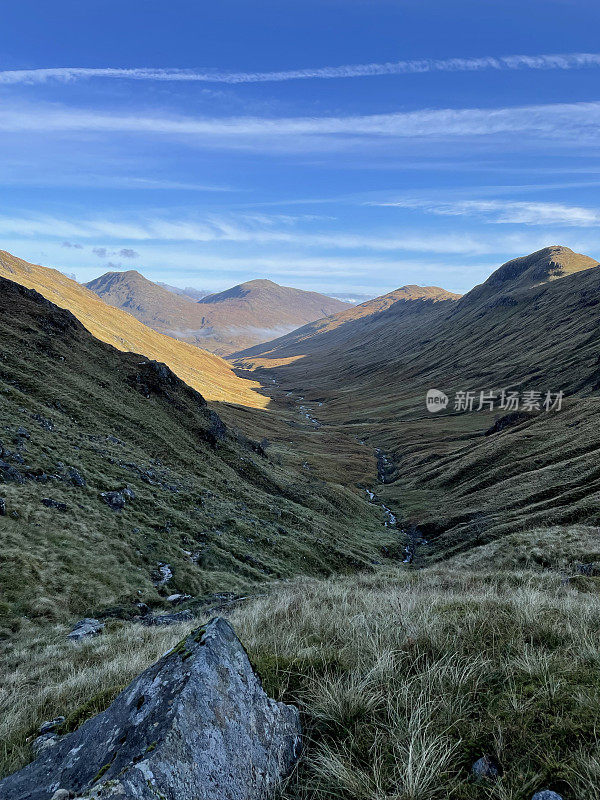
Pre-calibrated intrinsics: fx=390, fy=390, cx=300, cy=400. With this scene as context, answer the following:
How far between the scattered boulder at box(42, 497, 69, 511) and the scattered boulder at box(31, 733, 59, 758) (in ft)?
67.7

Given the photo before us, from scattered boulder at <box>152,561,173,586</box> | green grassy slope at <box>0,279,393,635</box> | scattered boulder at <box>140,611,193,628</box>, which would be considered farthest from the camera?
scattered boulder at <box>152,561,173,586</box>

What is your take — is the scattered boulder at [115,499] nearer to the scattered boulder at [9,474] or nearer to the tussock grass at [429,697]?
the scattered boulder at [9,474]

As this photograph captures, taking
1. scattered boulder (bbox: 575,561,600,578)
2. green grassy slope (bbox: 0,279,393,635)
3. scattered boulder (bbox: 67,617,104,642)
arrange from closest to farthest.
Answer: scattered boulder (bbox: 67,617,104,642) → green grassy slope (bbox: 0,279,393,635) → scattered boulder (bbox: 575,561,600,578)

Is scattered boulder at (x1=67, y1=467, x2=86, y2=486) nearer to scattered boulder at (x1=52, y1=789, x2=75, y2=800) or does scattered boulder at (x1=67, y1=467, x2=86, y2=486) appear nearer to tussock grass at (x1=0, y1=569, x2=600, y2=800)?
tussock grass at (x1=0, y1=569, x2=600, y2=800)

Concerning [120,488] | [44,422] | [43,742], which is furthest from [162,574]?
[43,742]

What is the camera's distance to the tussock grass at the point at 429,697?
10.8 feet

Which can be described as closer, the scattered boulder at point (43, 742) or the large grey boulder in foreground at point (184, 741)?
the large grey boulder in foreground at point (184, 741)

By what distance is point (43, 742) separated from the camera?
15.8 ft

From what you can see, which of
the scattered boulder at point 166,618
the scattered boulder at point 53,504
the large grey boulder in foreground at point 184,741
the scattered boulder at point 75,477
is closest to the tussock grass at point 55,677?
the large grey boulder in foreground at point 184,741

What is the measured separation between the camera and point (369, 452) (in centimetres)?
10862

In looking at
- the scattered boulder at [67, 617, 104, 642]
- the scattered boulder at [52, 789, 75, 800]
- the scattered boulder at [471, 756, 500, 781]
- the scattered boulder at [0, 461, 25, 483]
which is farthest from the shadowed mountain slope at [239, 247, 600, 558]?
the scattered boulder at [52, 789, 75, 800]

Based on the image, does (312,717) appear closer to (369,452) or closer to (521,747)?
(521,747)

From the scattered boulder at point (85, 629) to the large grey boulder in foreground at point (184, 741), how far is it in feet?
38.2

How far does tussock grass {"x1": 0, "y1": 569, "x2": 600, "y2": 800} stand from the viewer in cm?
328
